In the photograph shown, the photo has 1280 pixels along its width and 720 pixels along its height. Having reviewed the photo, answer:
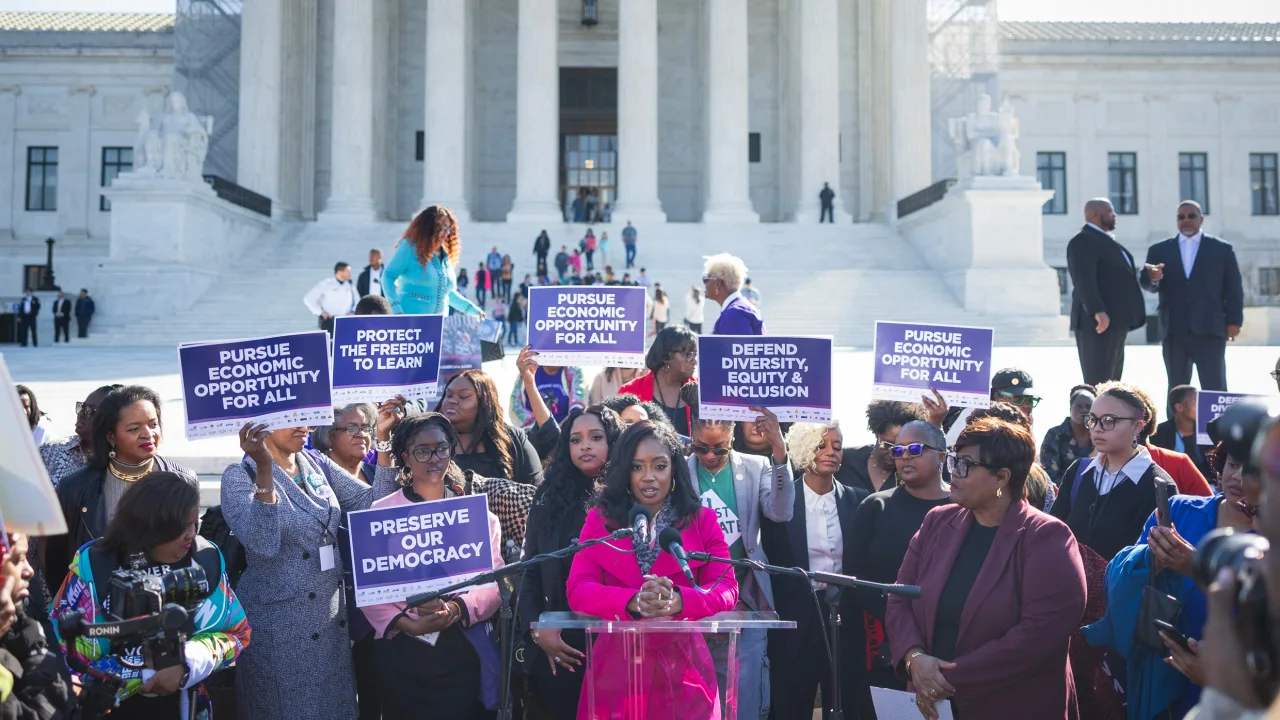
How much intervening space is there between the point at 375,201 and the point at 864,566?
34.5 m

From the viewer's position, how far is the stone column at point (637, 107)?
117 ft

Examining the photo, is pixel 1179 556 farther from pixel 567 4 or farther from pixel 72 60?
pixel 72 60

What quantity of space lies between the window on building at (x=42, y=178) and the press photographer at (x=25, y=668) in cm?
4928

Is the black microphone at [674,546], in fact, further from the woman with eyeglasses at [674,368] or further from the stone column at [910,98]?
the stone column at [910,98]

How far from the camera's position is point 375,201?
38250 millimetres

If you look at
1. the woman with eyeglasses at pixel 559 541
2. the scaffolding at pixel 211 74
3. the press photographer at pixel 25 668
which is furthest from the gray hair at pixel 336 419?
the scaffolding at pixel 211 74

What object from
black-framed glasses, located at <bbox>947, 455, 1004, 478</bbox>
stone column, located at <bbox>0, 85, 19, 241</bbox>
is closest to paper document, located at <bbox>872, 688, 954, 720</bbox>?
black-framed glasses, located at <bbox>947, 455, 1004, 478</bbox>

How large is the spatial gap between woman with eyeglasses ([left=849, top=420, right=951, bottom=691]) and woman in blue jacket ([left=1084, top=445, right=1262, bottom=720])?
997 mm

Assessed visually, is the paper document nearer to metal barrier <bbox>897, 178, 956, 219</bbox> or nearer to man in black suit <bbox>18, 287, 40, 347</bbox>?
metal barrier <bbox>897, 178, 956, 219</bbox>

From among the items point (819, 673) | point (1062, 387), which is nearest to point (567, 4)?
point (1062, 387)

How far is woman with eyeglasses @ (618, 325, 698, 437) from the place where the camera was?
744 centimetres

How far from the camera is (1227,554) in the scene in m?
2.30

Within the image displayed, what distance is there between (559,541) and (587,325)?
2835mm

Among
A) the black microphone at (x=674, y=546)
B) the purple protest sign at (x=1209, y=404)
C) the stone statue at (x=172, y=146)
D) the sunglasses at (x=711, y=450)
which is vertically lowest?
the black microphone at (x=674, y=546)
